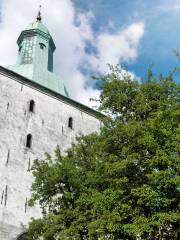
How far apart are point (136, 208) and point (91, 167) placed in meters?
2.96

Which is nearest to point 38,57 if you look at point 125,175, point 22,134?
point 22,134

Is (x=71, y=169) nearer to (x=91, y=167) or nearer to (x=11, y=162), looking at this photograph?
(x=91, y=167)

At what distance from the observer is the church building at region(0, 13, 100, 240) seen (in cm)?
1717

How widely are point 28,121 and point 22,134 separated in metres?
0.87

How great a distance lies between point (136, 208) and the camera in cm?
1128

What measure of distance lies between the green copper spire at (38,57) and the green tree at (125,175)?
371 inches

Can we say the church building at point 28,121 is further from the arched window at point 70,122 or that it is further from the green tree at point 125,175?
the green tree at point 125,175

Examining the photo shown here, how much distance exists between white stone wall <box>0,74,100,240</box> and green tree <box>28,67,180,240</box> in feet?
11.0

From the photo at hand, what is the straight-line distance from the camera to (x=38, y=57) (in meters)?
24.1

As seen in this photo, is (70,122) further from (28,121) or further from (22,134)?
(22,134)

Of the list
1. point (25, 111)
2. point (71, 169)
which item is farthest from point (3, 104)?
point (71, 169)

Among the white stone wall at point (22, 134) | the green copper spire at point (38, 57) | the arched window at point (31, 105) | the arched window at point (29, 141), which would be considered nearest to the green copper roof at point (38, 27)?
the green copper spire at point (38, 57)

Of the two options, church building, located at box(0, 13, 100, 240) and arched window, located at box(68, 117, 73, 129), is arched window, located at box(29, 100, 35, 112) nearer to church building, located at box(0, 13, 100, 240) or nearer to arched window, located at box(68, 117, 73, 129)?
church building, located at box(0, 13, 100, 240)

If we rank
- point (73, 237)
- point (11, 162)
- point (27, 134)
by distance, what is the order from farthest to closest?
point (27, 134) < point (11, 162) < point (73, 237)
